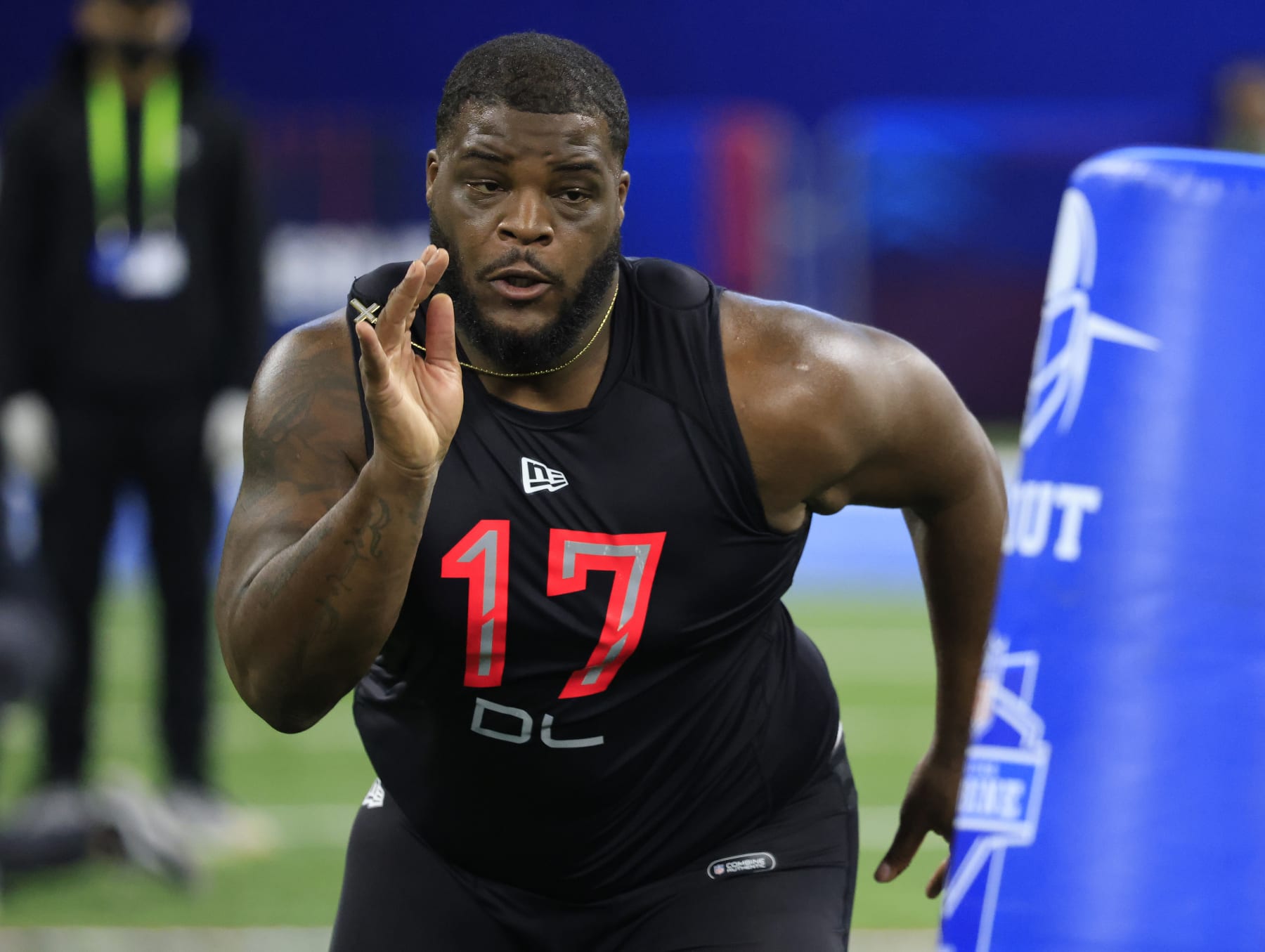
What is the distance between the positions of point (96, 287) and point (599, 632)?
3.91 m

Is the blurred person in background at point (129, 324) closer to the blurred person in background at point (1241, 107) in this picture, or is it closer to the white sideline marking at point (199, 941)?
the white sideline marking at point (199, 941)

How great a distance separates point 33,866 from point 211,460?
138 centimetres

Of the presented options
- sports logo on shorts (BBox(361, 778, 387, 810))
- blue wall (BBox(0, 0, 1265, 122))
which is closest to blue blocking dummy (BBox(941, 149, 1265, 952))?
sports logo on shorts (BBox(361, 778, 387, 810))

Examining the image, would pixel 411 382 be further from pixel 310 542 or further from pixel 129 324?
pixel 129 324

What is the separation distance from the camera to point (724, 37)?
16203 millimetres

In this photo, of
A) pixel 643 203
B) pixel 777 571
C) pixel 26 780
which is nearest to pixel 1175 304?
pixel 777 571

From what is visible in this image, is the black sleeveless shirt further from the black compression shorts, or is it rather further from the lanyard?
the lanyard

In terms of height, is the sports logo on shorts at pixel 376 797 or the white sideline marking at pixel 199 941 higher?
the sports logo on shorts at pixel 376 797

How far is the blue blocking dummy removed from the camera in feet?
7.82

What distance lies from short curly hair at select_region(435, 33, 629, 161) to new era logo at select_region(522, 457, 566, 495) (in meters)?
0.49

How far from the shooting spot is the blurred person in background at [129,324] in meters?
6.36

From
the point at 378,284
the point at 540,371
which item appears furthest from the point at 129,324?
the point at 540,371

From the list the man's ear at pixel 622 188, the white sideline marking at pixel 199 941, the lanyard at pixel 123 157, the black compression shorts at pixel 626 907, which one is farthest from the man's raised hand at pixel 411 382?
the lanyard at pixel 123 157

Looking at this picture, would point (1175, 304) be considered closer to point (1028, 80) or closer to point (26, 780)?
point (26, 780)
